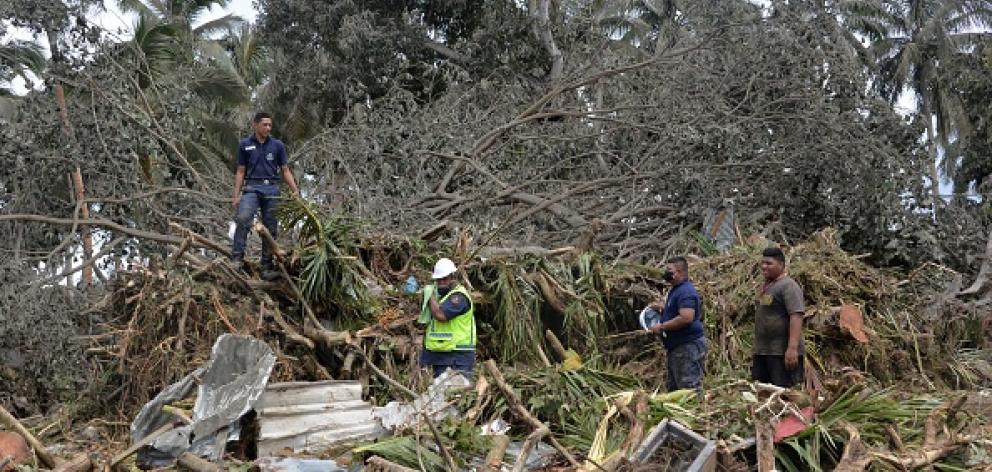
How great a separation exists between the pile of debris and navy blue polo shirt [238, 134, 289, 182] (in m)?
0.43

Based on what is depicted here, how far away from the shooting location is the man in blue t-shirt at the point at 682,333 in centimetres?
587

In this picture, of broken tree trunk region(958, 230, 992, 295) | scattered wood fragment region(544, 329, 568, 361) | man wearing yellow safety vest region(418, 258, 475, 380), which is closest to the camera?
man wearing yellow safety vest region(418, 258, 475, 380)

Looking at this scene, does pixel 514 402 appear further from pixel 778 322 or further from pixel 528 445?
pixel 778 322

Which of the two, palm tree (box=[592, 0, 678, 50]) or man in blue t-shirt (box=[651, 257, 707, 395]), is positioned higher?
palm tree (box=[592, 0, 678, 50])

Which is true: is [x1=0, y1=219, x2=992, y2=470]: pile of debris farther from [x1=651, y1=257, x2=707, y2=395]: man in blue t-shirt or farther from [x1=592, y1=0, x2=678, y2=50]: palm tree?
[x1=592, y1=0, x2=678, y2=50]: palm tree

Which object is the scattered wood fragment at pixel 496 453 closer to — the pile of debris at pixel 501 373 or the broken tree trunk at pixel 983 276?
the pile of debris at pixel 501 373

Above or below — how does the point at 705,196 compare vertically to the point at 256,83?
below

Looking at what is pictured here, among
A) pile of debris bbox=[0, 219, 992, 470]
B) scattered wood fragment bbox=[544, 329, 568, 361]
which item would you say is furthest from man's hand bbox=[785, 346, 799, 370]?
scattered wood fragment bbox=[544, 329, 568, 361]

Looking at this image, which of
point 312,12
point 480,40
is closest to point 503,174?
point 480,40

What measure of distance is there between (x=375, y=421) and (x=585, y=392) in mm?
1111

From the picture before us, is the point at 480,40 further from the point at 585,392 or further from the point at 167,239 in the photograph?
the point at 585,392

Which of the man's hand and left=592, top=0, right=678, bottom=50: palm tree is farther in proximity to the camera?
left=592, top=0, right=678, bottom=50: palm tree

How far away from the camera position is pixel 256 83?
70.1ft

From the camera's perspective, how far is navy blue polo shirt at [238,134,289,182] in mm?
6926
